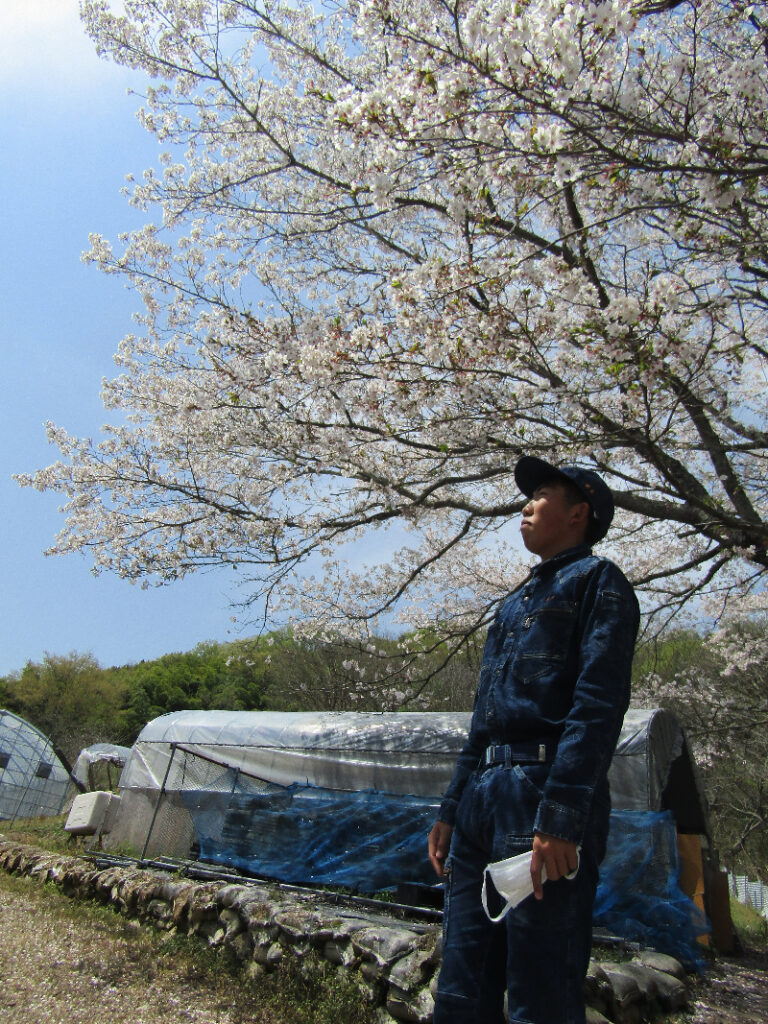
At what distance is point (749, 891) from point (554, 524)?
27725mm

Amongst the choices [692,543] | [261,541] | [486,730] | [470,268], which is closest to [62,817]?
[261,541]

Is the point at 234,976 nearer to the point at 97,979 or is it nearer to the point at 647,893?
the point at 97,979

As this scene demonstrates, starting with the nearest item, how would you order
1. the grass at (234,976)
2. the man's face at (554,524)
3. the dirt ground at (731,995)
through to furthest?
1. the man's face at (554,524)
2. the grass at (234,976)
3. the dirt ground at (731,995)

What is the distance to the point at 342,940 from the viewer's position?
4.24 meters

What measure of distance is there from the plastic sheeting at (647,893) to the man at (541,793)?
388cm

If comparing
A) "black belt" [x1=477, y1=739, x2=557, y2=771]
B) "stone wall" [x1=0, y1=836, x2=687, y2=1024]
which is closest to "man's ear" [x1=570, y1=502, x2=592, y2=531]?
"black belt" [x1=477, y1=739, x2=557, y2=771]

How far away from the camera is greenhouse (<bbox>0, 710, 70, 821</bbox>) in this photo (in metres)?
18.8

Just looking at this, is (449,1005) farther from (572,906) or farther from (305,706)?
(305,706)

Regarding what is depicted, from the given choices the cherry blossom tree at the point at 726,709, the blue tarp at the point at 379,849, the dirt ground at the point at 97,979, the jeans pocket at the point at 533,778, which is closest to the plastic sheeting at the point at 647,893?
the blue tarp at the point at 379,849

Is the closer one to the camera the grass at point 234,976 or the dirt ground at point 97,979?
the dirt ground at point 97,979

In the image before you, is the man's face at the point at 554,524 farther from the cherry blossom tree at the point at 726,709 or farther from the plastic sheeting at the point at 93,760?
the plastic sheeting at the point at 93,760

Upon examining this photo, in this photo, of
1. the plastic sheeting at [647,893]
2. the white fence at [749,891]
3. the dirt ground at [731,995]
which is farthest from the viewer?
the white fence at [749,891]

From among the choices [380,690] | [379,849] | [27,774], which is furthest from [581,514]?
[27,774]

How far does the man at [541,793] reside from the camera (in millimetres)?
1515
